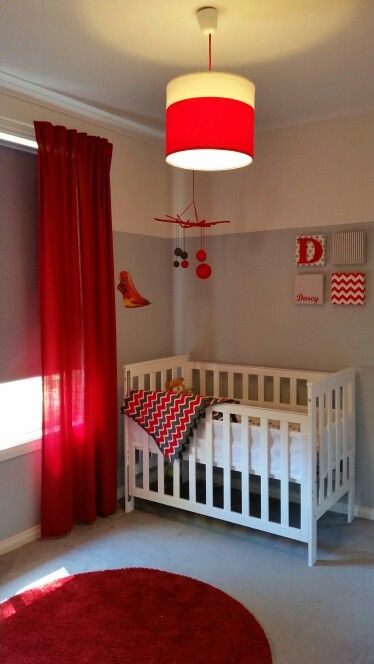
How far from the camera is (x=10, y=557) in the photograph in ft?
8.70

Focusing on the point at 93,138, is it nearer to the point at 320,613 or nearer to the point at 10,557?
the point at 10,557

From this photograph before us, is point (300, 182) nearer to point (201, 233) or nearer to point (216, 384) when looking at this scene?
point (201, 233)

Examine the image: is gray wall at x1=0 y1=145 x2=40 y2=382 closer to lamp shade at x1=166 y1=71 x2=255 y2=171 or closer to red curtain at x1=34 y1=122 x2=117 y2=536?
red curtain at x1=34 y1=122 x2=117 y2=536

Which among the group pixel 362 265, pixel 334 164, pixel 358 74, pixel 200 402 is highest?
pixel 358 74

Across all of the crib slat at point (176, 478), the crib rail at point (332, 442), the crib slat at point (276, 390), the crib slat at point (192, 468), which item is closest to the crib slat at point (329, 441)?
the crib rail at point (332, 442)

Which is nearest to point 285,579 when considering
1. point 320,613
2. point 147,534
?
point 320,613

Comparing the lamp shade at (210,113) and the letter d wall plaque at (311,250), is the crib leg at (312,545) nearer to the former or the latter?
the letter d wall plaque at (311,250)

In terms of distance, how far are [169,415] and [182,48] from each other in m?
1.70

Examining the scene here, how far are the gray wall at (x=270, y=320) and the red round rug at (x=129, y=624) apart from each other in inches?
51.6

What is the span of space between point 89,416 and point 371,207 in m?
1.88

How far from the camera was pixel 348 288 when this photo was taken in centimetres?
308

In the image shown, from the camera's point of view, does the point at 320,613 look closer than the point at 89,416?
Yes

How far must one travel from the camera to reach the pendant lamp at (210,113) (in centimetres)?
179

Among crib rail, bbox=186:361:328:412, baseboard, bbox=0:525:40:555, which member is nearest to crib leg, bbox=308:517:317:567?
crib rail, bbox=186:361:328:412
